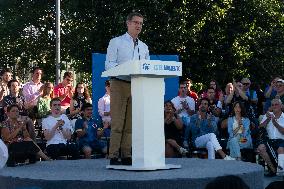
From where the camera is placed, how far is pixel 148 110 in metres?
7.41

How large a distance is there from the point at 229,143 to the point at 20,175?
5621 millimetres

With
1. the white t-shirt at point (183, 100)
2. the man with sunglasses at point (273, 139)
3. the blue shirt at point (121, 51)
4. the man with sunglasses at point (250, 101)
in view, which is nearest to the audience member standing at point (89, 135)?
the white t-shirt at point (183, 100)

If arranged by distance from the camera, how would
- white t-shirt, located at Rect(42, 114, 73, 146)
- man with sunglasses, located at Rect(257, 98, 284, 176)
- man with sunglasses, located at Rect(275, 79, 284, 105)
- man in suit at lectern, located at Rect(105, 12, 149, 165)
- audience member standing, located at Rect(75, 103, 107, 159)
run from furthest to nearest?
man with sunglasses, located at Rect(275, 79, 284, 105), audience member standing, located at Rect(75, 103, 107, 159), man with sunglasses, located at Rect(257, 98, 284, 176), white t-shirt, located at Rect(42, 114, 73, 146), man in suit at lectern, located at Rect(105, 12, 149, 165)

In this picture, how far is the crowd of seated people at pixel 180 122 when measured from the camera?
38.4 feet

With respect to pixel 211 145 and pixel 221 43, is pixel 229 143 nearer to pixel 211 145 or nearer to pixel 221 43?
pixel 211 145

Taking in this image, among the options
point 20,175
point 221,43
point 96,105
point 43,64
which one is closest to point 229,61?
point 221,43

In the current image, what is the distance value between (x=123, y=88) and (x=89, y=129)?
4440mm

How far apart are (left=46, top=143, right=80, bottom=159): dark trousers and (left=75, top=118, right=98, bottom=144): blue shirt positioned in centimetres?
32

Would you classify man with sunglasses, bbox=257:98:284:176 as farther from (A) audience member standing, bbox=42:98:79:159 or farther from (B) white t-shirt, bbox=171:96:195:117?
(A) audience member standing, bbox=42:98:79:159

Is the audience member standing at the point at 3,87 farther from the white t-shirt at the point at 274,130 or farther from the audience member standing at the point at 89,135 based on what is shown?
the white t-shirt at the point at 274,130

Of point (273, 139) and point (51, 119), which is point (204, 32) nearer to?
point (273, 139)

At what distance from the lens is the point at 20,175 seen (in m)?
7.40

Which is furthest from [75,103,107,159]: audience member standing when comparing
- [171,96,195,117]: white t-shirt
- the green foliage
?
the green foliage

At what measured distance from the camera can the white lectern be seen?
24.0 ft
